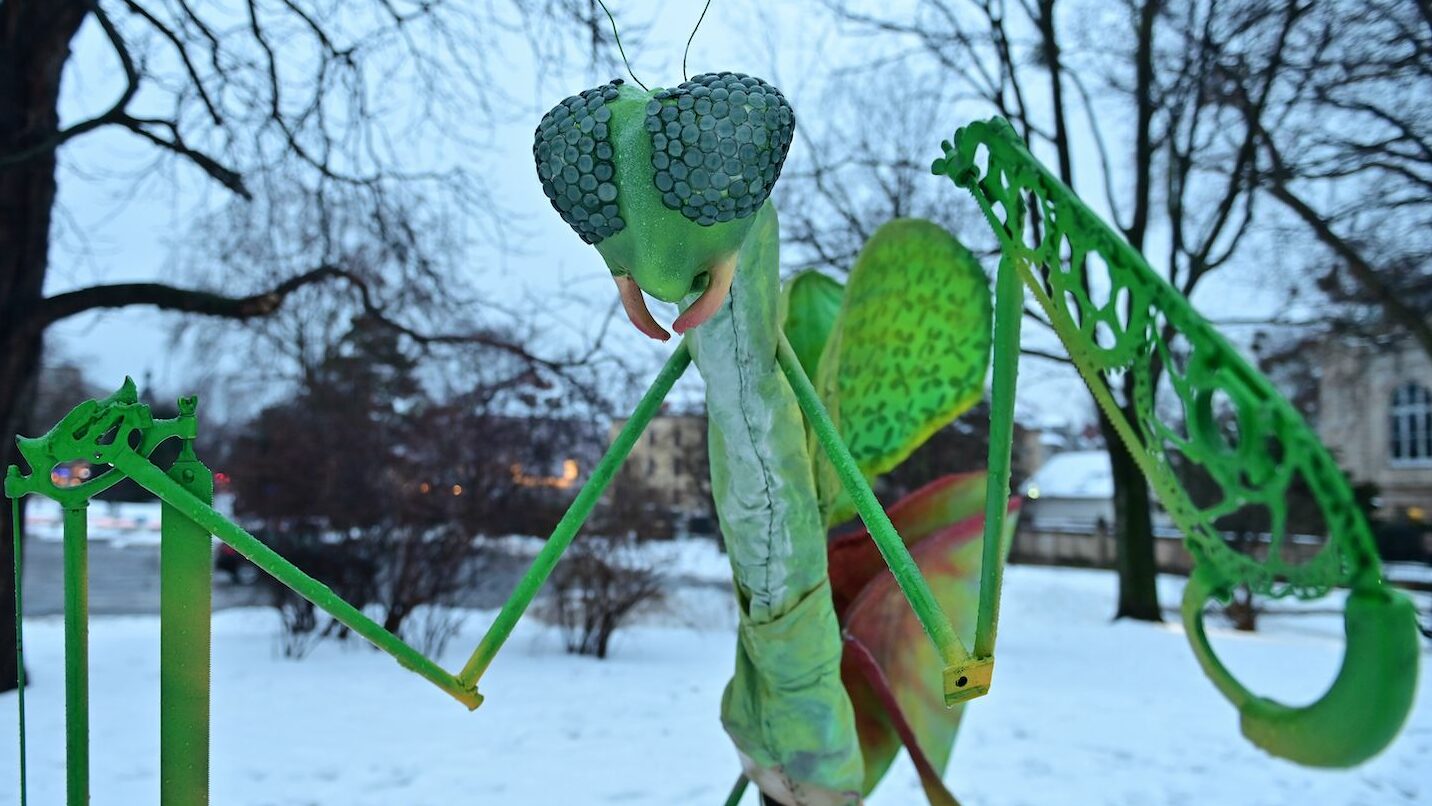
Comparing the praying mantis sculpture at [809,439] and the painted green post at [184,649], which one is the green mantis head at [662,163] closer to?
the praying mantis sculpture at [809,439]

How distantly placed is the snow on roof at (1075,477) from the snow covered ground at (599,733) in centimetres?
2372

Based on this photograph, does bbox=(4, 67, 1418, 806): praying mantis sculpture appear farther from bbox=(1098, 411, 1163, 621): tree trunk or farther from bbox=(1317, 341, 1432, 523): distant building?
bbox=(1317, 341, 1432, 523): distant building

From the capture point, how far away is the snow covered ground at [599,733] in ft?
14.3

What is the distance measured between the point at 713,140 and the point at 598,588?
7583 mm

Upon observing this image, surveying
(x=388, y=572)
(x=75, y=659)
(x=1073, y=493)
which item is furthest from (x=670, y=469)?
(x=1073, y=493)

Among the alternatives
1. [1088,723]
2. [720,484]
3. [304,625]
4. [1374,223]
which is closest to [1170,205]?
[1374,223]

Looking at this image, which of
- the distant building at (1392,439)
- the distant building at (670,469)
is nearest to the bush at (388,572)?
the distant building at (670,469)

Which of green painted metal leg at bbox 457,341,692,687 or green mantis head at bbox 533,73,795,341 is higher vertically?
green mantis head at bbox 533,73,795,341

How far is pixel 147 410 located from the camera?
1388mm

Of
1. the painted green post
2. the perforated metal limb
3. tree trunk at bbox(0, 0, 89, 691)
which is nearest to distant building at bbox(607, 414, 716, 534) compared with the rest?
tree trunk at bbox(0, 0, 89, 691)

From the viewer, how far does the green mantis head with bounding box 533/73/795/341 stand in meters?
1.07

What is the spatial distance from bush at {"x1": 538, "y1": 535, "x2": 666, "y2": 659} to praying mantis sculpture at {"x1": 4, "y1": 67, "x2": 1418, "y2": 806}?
20.5ft

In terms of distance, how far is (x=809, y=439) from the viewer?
1.75 metres

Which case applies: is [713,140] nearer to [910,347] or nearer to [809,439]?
[809,439]
